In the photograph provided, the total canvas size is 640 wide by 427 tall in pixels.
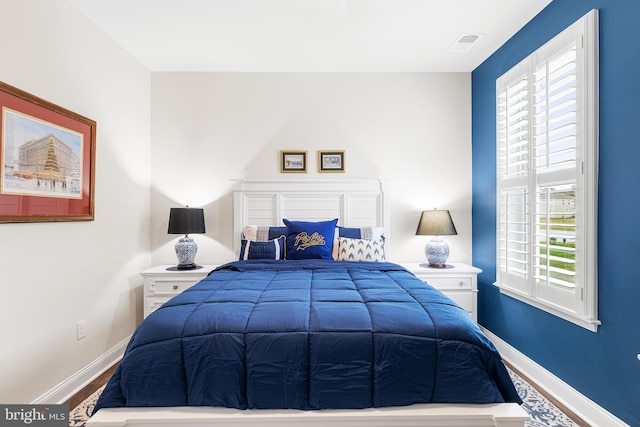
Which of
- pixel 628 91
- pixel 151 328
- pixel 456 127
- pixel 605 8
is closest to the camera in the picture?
pixel 151 328

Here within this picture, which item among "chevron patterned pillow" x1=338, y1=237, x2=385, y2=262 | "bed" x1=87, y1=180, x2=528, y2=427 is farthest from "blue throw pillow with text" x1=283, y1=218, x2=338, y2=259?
"bed" x1=87, y1=180, x2=528, y2=427

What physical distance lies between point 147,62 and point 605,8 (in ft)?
12.2

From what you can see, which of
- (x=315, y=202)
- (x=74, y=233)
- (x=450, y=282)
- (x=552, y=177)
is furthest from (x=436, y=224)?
(x=74, y=233)

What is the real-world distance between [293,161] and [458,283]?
2070 millimetres

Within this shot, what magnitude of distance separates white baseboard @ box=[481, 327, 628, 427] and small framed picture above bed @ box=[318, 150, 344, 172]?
2277 millimetres

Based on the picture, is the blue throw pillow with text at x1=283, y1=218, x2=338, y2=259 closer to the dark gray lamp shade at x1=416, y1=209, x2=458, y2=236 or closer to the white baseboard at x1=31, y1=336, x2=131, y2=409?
the dark gray lamp shade at x1=416, y1=209, x2=458, y2=236

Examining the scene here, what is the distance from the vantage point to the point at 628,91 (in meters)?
1.85

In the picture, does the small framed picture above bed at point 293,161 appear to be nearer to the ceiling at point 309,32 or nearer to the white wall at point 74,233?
the ceiling at point 309,32

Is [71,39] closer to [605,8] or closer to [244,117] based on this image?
[244,117]

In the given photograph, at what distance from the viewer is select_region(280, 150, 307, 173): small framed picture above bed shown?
12.1 feet

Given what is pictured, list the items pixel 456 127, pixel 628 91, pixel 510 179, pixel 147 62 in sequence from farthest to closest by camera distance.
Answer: pixel 456 127 → pixel 147 62 → pixel 510 179 → pixel 628 91

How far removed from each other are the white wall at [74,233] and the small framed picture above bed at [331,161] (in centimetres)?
184

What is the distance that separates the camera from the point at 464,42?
3.04m

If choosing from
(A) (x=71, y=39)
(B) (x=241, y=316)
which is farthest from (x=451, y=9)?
(A) (x=71, y=39)
